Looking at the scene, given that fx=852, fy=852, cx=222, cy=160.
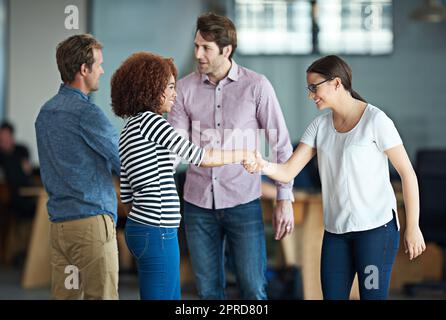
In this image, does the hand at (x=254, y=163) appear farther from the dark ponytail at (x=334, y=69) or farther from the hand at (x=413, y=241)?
the hand at (x=413, y=241)

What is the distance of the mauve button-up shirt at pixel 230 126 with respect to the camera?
3.07 meters

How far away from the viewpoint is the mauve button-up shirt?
307cm

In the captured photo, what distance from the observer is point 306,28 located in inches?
311

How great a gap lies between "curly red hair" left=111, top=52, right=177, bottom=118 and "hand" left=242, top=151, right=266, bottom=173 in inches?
13.8

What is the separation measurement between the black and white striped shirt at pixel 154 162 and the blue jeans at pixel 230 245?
0.48m

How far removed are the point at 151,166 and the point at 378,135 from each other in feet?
2.29

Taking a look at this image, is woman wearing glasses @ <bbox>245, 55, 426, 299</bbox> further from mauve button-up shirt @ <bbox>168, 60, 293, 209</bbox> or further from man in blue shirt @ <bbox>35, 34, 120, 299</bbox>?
man in blue shirt @ <bbox>35, 34, 120, 299</bbox>

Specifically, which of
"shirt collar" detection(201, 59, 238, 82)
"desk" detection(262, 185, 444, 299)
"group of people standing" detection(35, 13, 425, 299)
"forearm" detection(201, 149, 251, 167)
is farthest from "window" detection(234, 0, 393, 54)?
"forearm" detection(201, 149, 251, 167)

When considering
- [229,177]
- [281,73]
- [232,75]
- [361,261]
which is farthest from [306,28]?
[361,261]

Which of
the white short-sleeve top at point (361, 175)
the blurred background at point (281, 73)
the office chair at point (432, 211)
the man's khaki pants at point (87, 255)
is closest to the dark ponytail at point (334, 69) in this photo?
the white short-sleeve top at point (361, 175)

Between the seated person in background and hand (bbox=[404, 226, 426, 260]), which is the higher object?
hand (bbox=[404, 226, 426, 260])

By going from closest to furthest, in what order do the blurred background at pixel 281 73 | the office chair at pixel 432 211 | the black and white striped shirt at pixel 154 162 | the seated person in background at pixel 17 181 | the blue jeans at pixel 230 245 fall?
the black and white striped shirt at pixel 154 162 → the blue jeans at pixel 230 245 → the office chair at pixel 432 211 → the blurred background at pixel 281 73 → the seated person in background at pixel 17 181

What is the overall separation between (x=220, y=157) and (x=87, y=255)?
1.75 ft

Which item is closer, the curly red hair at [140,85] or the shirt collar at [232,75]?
the curly red hair at [140,85]
